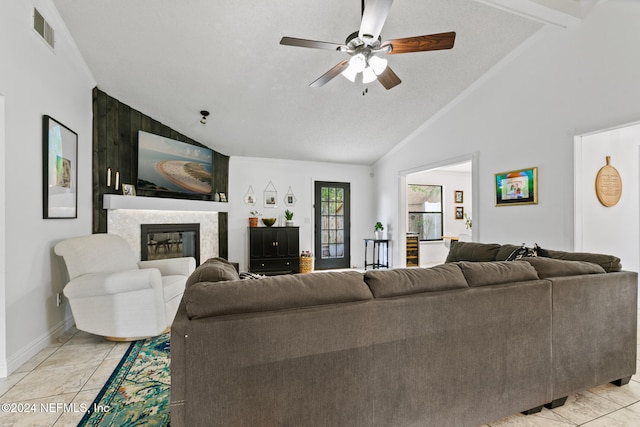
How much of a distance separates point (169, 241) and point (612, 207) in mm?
5952

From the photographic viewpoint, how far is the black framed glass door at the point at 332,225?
22.1ft

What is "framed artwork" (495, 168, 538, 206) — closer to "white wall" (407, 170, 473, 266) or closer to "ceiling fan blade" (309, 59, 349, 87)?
"ceiling fan blade" (309, 59, 349, 87)

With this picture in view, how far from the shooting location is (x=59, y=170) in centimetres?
281

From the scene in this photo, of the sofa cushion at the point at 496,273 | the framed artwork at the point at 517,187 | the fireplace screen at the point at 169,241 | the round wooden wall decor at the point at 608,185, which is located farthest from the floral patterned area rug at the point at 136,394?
the round wooden wall decor at the point at 608,185

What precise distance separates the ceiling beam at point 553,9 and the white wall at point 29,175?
4024 mm

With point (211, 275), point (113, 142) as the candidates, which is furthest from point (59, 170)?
point (211, 275)

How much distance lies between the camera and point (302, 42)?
2336mm

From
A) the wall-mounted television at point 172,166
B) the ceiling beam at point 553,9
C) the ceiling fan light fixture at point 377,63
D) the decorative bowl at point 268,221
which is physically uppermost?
the ceiling beam at point 553,9

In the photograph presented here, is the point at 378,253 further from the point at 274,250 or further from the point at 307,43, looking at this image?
the point at 307,43

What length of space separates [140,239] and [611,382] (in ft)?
16.2

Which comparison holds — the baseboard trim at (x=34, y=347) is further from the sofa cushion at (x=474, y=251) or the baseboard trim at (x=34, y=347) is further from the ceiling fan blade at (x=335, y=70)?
the sofa cushion at (x=474, y=251)

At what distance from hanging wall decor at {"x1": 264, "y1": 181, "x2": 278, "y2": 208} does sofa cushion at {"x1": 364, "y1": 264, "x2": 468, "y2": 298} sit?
501 cm

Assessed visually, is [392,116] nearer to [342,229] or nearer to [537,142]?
[537,142]

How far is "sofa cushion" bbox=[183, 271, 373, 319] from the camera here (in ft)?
3.92
